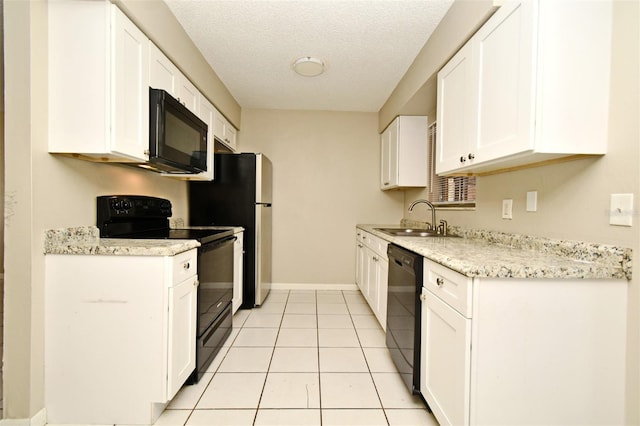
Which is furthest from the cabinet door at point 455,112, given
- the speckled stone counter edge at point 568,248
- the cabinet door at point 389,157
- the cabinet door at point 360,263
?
the cabinet door at point 360,263

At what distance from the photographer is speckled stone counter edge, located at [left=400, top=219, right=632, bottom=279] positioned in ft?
3.53

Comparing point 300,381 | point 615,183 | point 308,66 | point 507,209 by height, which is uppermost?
point 308,66

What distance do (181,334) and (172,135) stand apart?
119cm

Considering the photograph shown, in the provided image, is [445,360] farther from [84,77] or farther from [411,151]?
[411,151]

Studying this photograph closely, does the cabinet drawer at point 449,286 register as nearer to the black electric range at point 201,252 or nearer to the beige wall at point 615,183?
the beige wall at point 615,183

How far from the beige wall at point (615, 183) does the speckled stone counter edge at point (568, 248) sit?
0.09 feet

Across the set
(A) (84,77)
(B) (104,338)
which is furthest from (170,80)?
(B) (104,338)

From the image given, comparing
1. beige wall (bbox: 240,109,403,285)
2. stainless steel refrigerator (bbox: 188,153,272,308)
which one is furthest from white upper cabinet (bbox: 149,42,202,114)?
beige wall (bbox: 240,109,403,285)

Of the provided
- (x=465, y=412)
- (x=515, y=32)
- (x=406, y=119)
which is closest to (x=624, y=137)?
(x=515, y=32)

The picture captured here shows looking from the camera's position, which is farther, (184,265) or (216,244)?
(216,244)

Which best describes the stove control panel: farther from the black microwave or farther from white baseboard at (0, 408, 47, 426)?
white baseboard at (0, 408, 47, 426)

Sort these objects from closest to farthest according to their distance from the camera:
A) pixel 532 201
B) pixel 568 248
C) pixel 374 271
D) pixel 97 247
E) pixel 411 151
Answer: pixel 568 248 → pixel 97 247 → pixel 532 201 → pixel 374 271 → pixel 411 151

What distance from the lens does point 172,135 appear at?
183cm

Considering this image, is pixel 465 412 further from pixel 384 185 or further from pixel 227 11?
pixel 384 185
